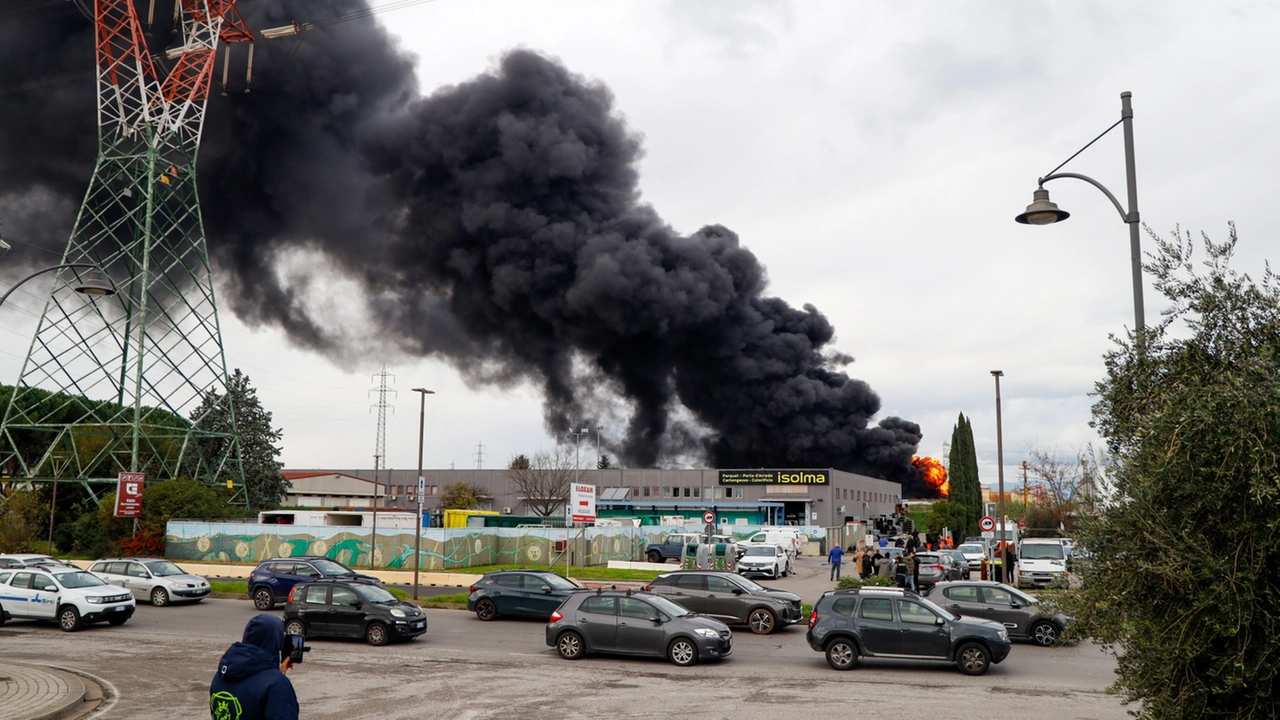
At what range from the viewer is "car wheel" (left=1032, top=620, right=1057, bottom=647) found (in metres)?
19.2

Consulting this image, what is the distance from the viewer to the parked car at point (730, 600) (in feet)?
69.4

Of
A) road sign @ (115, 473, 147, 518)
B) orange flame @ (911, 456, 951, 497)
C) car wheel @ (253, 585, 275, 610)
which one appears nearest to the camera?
car wheel @ (253, 585, 275, 610)

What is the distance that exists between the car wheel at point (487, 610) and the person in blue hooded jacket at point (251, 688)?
19.3m

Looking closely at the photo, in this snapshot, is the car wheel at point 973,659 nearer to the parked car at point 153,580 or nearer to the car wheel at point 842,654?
the car wheel at point 842,654

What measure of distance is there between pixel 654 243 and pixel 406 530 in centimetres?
4172

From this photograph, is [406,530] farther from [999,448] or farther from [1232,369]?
[1232,369]

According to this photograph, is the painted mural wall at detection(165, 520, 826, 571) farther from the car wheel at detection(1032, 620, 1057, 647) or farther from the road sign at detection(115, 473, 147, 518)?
the car wheel at detection(1032, 620, 1057, 647)

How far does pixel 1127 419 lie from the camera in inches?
278

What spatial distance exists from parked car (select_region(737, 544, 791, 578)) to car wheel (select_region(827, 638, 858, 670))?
21.4 metres

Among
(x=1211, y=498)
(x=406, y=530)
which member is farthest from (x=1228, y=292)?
(x=406, y=530)

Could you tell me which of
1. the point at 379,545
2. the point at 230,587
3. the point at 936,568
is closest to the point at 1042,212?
the point at 936,568

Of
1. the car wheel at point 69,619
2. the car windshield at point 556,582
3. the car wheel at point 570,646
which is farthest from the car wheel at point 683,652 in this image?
the car wheel at point 69,619

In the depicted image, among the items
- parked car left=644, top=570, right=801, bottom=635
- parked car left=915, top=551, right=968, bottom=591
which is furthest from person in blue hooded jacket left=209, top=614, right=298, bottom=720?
parked car left=915, top=551, right=968, bottom=591

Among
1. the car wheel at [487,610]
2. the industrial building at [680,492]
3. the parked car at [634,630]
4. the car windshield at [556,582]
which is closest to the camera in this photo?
the parked car at [634,630]
